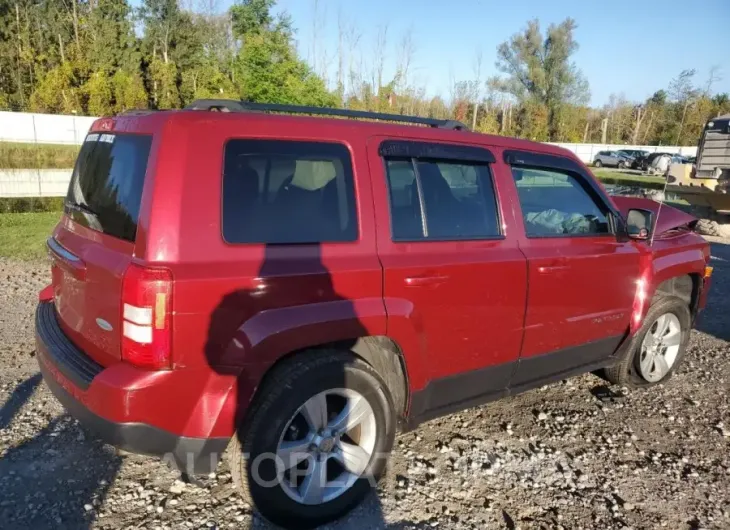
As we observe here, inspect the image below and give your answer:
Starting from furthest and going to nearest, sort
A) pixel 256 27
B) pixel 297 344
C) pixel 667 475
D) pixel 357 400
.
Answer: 1. pixel 256 27
2. pixel 667 475
3. pixel 357 400
4. pixel 297 344

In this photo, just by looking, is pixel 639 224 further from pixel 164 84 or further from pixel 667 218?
pixel 164 84

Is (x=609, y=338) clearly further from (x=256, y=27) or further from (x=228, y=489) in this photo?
(x=256, y=27)

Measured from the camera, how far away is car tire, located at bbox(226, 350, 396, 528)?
2539 mm

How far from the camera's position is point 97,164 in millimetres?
2900

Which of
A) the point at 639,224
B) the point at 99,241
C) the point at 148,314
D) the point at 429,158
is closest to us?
the point at 148,314

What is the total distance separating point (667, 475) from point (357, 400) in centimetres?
203

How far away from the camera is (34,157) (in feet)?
81.5

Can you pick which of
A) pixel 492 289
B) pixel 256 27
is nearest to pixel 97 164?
pixel 492 289

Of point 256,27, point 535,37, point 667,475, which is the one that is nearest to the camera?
point 667,475

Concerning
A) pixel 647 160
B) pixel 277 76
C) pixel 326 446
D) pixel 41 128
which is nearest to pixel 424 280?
pixel 326 446

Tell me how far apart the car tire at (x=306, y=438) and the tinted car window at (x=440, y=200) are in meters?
0.76

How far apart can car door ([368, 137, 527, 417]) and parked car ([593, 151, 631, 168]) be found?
144 feet

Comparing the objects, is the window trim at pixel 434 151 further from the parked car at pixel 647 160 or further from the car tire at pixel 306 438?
the parked car at pixel 647 160

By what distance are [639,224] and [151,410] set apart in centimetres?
345
